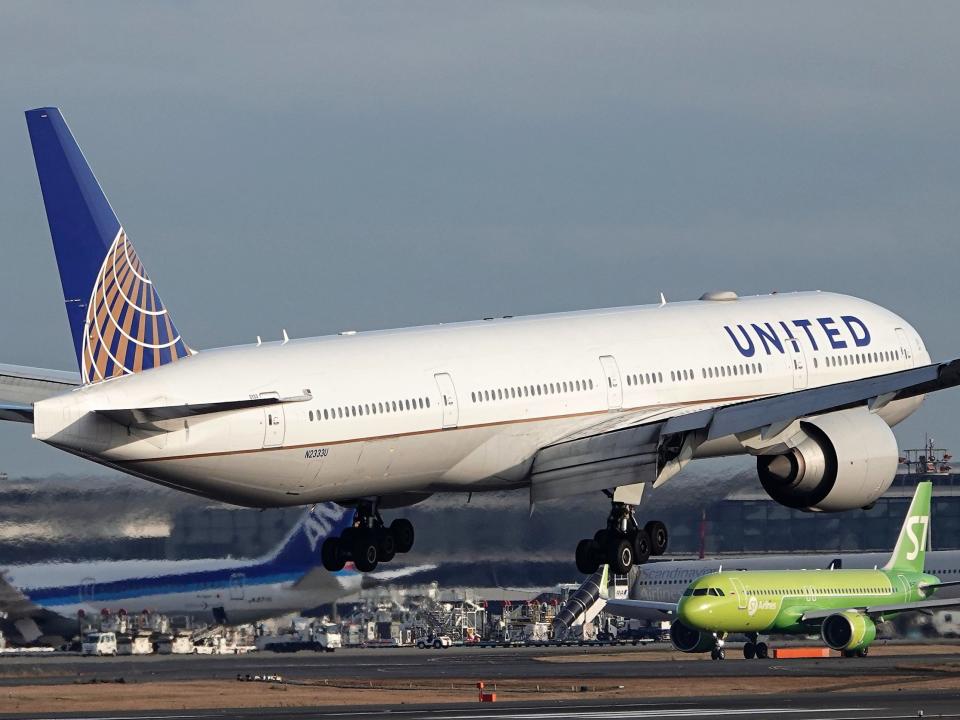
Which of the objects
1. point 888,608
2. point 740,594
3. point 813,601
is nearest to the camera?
point 740,594

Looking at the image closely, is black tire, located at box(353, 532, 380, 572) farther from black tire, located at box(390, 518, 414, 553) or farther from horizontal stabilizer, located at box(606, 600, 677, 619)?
horizontal stabilizer, located at box(606, 600, 677, 619)

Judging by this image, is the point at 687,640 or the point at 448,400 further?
the point at 687,640

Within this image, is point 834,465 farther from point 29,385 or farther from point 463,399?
point 29,385

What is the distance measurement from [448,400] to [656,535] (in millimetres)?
6815

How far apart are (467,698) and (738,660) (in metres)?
24.6

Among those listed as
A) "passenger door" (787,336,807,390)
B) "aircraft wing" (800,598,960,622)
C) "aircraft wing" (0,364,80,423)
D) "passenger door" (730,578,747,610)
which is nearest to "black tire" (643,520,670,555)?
"passenger door" (787,336,807,390)

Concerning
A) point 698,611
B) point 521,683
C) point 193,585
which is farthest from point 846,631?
point 193,585

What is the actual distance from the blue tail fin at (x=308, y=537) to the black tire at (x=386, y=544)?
75.1 ft

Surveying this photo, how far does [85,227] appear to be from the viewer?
39.0m

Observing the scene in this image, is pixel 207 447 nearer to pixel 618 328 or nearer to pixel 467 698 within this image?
pixel 618 328

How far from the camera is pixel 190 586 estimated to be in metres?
81.7

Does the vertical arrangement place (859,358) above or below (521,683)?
above

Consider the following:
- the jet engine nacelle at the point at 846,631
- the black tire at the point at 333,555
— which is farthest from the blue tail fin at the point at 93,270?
the jet engine nacelle at the point at 846,631

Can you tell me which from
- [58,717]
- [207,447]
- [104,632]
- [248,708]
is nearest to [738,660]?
[104,632]
